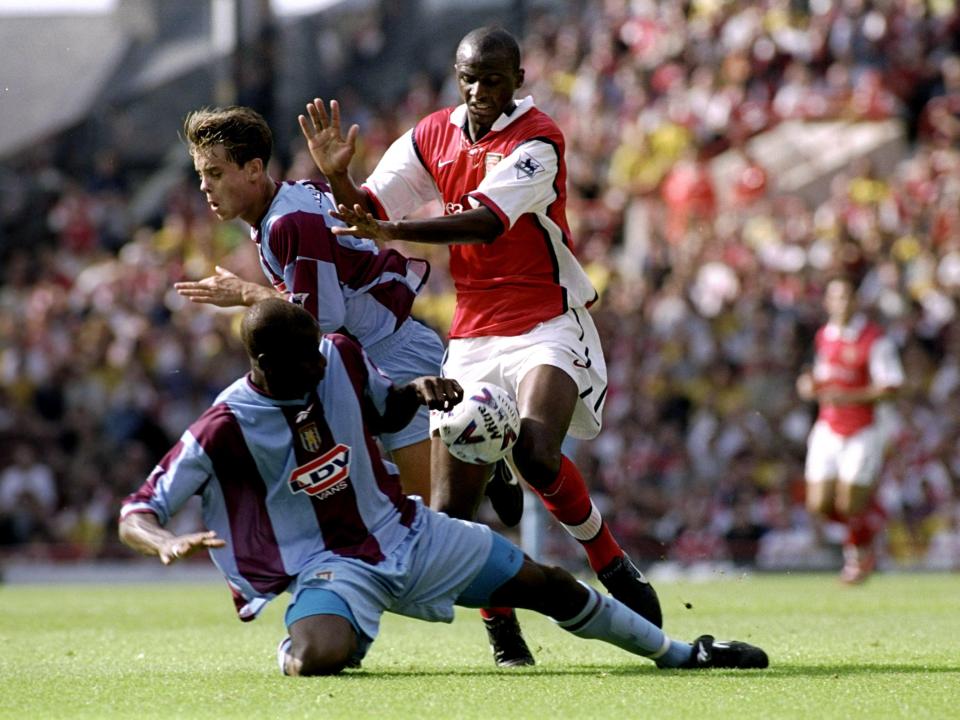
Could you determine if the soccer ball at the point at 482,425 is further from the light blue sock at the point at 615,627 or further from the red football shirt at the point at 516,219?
the red football shirt at the point at 516,219

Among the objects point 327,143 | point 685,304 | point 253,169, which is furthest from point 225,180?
point 685,304

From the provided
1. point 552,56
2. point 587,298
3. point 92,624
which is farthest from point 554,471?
point 552,56

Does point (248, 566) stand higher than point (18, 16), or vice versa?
point (18, 16)

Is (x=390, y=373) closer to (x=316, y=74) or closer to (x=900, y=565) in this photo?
(x=900, y=565)

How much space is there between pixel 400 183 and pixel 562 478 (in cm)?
150

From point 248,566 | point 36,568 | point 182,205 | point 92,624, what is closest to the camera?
point 248,566

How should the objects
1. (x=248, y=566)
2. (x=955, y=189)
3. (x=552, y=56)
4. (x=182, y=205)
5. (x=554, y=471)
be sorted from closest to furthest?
(x=248, y=566)
(x=554, y=471)
(x=955, y=189)
(x=182, y=205)
(x=552, y=56)

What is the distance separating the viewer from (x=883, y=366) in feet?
46.1

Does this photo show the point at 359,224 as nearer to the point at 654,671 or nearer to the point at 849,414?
the point at 654,671

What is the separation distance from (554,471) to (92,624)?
14.8 ft

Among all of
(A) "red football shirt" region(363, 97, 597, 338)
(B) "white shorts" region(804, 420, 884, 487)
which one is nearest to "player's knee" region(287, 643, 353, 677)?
(A) "red football shirt" region(363, 97, 597, 338)

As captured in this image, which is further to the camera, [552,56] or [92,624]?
[552,56]

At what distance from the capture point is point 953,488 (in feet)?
56.1

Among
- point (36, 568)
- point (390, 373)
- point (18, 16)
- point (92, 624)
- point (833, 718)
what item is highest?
point (18, 16)
